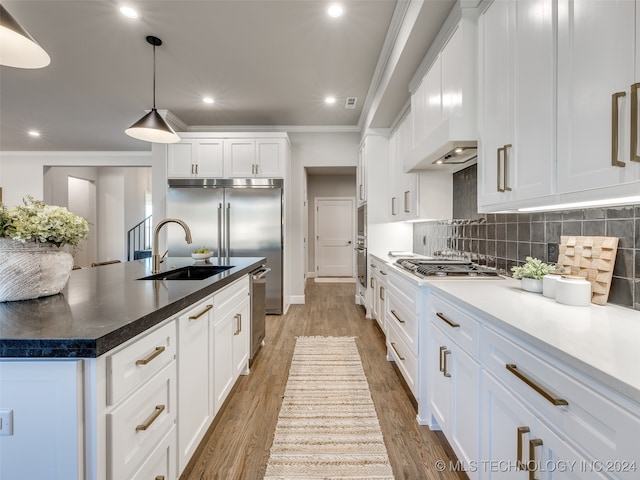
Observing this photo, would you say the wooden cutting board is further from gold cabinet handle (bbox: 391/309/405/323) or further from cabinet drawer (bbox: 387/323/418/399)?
gold cabinet handle (bbox: 391/309/405/323)

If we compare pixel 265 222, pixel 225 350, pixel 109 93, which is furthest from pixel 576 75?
pixel 109 93

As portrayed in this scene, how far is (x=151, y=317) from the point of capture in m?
1.02

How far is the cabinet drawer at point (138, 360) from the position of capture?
2.83ft

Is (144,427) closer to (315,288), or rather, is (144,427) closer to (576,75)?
(576,75)

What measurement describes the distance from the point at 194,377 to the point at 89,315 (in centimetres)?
63

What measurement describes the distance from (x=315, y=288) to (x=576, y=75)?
18.2ft

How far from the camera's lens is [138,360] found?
98 centimetres

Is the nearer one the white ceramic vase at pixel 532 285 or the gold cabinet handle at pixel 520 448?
the gold cabinet handle at pixel 520 448

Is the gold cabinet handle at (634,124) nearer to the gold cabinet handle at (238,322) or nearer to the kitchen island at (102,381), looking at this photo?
the kitchen island at (102,381)

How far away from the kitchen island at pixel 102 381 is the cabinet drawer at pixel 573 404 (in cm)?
118

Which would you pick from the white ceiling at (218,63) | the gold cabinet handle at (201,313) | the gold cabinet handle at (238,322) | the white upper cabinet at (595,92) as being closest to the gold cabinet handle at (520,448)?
the white upper cabinet at (595,92)

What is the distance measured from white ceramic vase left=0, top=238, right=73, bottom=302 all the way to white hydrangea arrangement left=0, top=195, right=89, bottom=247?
0.03 m

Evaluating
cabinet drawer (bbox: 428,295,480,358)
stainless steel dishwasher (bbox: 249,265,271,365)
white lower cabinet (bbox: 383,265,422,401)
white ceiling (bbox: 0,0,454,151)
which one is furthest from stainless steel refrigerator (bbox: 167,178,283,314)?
cabinet drawer (bbox: 428,295,480,358)

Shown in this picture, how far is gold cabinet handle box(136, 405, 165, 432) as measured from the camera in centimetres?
99
